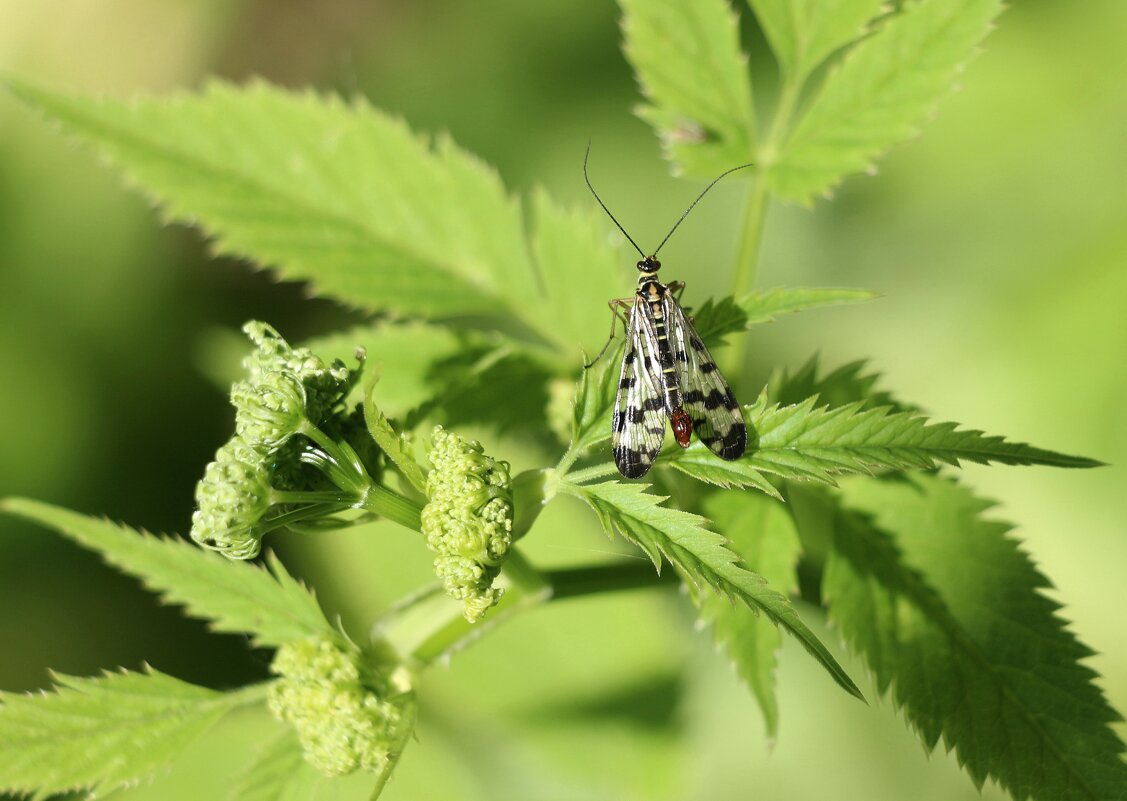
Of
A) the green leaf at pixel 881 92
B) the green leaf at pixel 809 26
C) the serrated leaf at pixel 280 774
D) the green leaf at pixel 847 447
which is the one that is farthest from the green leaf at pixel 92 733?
the green leaf at pixel 809 26

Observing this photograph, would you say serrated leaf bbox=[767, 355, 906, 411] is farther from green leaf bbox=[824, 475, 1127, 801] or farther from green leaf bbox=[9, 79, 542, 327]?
green leaf bbox=[9, 79, 542, 327]

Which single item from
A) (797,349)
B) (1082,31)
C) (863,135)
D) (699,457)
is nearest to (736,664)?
(699,457)

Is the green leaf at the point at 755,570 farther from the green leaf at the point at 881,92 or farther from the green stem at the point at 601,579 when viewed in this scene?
the green leaf at the point at 881,92

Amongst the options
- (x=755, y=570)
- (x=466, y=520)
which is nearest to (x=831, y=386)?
(x=755, y=570)

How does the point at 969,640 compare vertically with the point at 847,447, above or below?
below

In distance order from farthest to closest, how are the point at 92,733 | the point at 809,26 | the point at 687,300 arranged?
the point at 687,300
the point at 809,26
the point at 92,733

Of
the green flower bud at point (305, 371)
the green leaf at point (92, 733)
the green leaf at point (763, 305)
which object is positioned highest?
the green leaf at point (763, 305)

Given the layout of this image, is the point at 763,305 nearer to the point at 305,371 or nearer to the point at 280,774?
the point at 305,371
